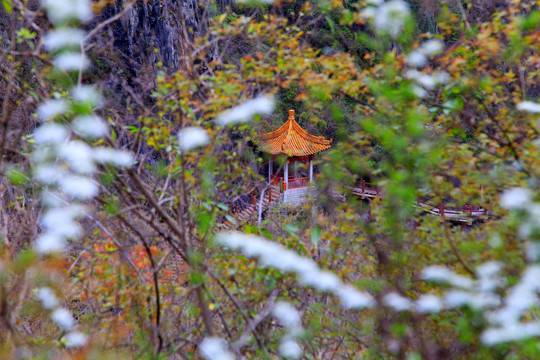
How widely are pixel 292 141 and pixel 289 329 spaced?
37.5 feet

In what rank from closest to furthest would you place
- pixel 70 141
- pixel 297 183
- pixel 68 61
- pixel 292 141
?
pixel 68 61, pixel 70 141, pixel 292 141, pixel 297 183

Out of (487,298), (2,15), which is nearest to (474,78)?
(487,298)

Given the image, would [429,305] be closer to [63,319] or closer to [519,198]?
[519,198]

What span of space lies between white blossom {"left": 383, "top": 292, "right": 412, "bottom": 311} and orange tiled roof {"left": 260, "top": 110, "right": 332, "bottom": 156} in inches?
434

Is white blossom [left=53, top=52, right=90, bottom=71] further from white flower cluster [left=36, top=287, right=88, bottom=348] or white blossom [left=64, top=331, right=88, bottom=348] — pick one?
white blossom [left=64, top=331, right=88, bottom=348]

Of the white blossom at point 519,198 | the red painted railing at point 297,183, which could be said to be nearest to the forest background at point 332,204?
the white blossom at point 519,198

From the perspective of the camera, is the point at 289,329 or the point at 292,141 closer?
the point at 289,329

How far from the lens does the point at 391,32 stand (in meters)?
1.88

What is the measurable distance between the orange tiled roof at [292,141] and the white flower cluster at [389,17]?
10594 mm

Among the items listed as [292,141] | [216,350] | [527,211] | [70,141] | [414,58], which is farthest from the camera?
[292,141]

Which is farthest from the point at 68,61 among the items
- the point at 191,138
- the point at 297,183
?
the point at 297,183

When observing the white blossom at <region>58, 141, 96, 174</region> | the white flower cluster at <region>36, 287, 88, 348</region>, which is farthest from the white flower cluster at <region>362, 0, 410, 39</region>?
the white flower cluster at <region>36, 287, 88, 348</region>

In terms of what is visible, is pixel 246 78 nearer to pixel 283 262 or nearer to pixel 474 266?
pixel 283 262

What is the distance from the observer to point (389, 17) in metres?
1.79
